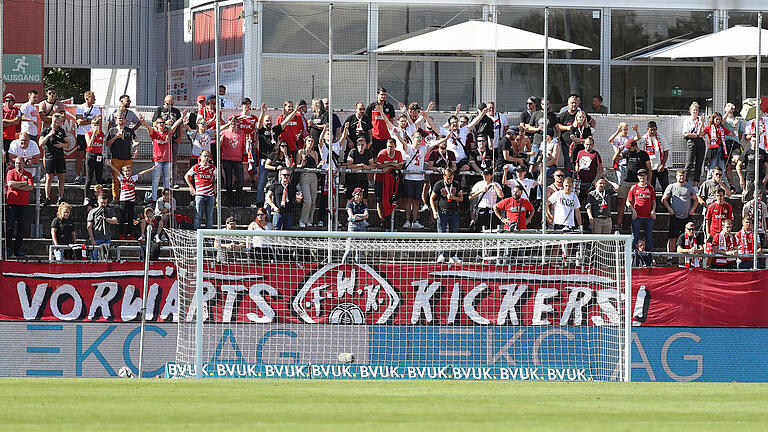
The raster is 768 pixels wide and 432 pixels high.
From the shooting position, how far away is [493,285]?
53.8 ft

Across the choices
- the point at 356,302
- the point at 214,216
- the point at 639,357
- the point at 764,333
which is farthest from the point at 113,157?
the point at 764,333

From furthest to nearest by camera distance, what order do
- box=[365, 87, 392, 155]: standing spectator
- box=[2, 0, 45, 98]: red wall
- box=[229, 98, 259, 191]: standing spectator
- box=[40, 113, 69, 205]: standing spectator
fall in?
1. box=[2, 0, 45, 98]: red wall
2. box=[229, 98, 259, 191]: standing spectator
3. box=[365, 87, 392, 155]: standing spectator
4. box=[40, 113, 69, 205]: standing spectator

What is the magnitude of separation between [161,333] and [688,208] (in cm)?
903

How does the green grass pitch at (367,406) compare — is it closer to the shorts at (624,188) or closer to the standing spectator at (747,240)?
the standing spectator at (747,240)

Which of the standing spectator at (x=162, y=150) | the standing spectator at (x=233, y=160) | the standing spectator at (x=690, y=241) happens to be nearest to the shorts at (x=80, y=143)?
the standing spectator at (x=162, y=150)

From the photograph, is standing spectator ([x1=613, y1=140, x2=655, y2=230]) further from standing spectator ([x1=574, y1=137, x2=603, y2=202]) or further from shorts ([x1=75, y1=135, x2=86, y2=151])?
shorts ([x1=75, y1=135, x2=86, y2=151])

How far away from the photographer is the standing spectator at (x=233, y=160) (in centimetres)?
1986

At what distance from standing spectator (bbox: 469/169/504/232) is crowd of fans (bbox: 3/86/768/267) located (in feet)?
0.07

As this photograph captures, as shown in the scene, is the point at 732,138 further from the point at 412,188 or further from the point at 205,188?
the point at 205,188

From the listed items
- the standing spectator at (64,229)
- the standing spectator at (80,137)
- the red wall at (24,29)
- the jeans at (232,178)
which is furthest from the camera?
the red wall at (24,29)

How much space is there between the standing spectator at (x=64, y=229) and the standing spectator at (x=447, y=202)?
569 centimetres

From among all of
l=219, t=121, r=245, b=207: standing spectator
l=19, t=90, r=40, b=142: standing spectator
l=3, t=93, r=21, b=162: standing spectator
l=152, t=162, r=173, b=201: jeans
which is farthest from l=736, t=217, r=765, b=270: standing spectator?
l=3, t=93, r=21, b=162: standing spectator

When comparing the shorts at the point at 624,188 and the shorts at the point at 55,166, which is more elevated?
the shorts at the point at 55,166

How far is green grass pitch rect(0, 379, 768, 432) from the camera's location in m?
8.33
